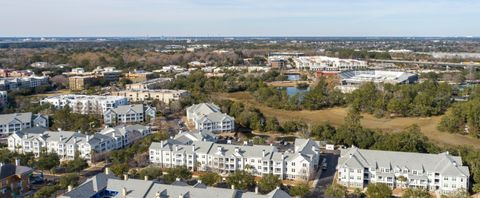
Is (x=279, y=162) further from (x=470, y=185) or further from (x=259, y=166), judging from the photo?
(x=470, y=185)

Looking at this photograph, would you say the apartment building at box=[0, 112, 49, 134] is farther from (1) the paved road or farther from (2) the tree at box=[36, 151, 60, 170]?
(1) the paved road

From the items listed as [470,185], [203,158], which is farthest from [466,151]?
[203,158]

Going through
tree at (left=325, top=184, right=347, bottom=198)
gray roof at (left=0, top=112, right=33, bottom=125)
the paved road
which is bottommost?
the paved road

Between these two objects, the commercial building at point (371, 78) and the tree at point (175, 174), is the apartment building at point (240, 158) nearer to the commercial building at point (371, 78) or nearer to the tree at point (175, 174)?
the tree at point (175, 174)

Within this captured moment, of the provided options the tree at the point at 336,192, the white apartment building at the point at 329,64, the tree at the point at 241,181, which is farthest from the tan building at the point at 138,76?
the tree at the point at 336,192

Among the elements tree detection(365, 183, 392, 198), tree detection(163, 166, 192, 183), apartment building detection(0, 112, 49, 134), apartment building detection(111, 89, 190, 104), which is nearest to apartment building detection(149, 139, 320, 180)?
tree detection(163, 166, 192, 183)

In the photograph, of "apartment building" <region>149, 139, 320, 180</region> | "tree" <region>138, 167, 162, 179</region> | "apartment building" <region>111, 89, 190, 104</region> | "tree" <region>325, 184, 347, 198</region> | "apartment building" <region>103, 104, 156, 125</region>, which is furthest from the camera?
"apartment building" <region>111, 89, 190, 104</region>

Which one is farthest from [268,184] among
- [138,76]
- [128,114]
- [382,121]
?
[138,76]
